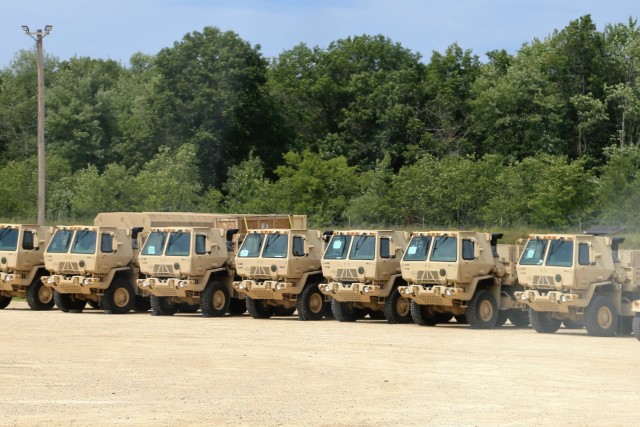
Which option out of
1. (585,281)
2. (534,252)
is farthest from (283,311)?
(585,281)

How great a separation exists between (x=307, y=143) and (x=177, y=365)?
50.3 metres

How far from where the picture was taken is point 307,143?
71188 mm

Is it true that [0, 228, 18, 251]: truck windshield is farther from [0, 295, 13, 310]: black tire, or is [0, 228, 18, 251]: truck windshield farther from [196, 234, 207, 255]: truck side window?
Result: [196, 234, 207, 255]: truck side window

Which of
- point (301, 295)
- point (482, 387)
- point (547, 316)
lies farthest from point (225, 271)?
point (482, 387)

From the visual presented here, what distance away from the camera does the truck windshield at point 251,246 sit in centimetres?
3334

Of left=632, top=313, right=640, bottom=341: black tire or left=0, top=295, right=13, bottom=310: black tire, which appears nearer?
left=632, top=313, right=640, bottom=341: black tire

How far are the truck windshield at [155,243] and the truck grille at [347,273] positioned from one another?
502 centimetres

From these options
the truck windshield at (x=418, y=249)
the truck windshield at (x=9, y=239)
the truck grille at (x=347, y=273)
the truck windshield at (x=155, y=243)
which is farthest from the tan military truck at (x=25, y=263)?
the truck windshield at (x=418, y=249)

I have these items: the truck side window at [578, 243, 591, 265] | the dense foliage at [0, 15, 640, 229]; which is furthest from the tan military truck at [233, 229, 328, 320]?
the dense foliage at [0, 15, 640, 229]

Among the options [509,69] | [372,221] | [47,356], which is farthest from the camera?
[509,69]

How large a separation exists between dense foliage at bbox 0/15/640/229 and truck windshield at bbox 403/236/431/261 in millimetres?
22178

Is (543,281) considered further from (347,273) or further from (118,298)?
(118,298)

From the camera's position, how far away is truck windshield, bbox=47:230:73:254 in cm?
3497

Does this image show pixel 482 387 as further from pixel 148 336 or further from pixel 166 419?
pixel 148 336
